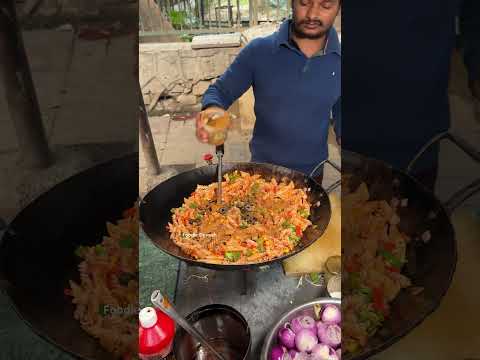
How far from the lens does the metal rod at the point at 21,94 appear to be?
0.78m

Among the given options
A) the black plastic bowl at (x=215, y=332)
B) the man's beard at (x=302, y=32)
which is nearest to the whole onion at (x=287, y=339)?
the black plastic bowl at (x=215, y=332)

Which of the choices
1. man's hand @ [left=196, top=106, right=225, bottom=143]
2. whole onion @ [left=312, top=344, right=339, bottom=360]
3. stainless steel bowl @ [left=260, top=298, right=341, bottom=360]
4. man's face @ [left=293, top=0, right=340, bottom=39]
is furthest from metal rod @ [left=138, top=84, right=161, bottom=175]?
whole onion @ [left=312, top=344, right=339, bottom=360]

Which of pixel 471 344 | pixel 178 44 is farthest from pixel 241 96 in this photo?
pixel 471 344

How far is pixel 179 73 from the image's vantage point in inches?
38.4

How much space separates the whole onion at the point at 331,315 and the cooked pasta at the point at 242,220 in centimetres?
17

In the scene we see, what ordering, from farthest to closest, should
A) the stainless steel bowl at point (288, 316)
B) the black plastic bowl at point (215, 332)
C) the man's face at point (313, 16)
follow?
the black plastic bowl at point (215, 332) → the stainless steel bowl at point (288, 316) → the man's face at point (313, 16)

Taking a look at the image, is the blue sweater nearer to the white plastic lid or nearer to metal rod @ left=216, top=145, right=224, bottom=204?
metal rod @ left=216, top=145, right=224, bottom=204

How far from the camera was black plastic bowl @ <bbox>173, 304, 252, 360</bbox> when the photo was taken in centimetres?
97

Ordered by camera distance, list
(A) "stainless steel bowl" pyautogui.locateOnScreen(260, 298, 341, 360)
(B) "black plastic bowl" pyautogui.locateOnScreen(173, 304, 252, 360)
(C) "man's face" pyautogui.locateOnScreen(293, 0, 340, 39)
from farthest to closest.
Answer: (B) "black plastic bowl" pyautogui.locateOnScreen(173, 304, 252, 360) < (A) "stainless steel bowl" pyautogui.locateOnScreen(260, 298, 341, 360) < (C) "man's face" pyautogui.locateOnScreen(293, 0, 340, 39)

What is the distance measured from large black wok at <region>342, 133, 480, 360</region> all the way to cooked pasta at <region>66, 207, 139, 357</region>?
0.51 metres

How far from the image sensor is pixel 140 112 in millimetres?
881

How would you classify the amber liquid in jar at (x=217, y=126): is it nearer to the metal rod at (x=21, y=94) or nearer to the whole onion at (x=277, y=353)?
the metal rod at (x=21, y=94)

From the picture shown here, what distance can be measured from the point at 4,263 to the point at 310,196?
0.77m

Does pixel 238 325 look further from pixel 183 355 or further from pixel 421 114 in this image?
pixel 421 114
